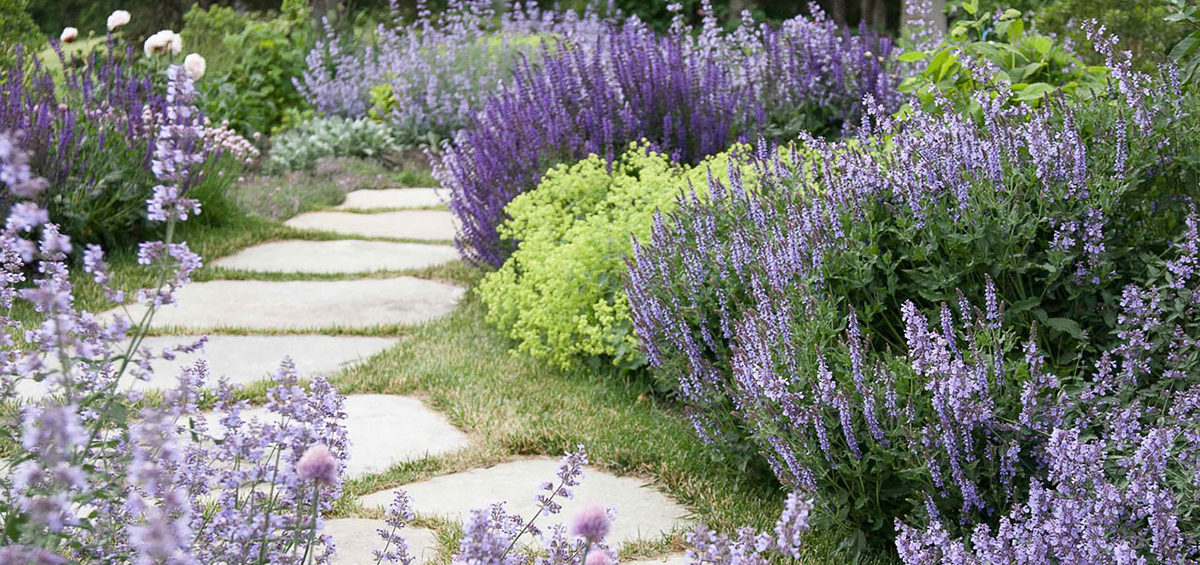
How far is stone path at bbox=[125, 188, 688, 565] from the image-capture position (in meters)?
2.79

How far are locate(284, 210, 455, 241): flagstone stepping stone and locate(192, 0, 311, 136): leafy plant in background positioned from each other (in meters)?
2.98

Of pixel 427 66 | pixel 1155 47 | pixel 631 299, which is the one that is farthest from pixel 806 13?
pixel 631 299

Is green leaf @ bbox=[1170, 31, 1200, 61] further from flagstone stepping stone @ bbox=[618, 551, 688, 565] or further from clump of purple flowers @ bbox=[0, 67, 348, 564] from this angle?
clump of purple flowers @ bbox=[0, 67, 348, 564]

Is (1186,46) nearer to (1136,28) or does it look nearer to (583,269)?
(583,269)

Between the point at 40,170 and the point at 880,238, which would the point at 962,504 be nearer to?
the point at 880,238

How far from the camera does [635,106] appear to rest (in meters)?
5.16

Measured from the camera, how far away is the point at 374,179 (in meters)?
8.66

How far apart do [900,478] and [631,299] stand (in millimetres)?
1130

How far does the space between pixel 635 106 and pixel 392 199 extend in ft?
10.7

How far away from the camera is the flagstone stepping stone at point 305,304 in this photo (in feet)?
15.5

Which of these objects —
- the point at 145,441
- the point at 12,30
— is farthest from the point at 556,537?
the point at 12,30

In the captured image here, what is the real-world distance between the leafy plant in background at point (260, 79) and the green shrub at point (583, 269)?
5.88m

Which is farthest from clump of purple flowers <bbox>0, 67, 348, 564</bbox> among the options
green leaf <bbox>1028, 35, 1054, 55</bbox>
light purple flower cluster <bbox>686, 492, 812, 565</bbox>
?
green leaf <bbox>1028, 35, 1054, 55</bbox>

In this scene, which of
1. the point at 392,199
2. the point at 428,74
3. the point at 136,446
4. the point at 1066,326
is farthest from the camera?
the point at 428,74
